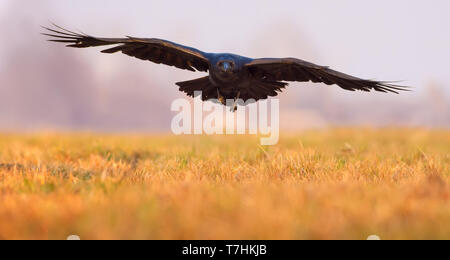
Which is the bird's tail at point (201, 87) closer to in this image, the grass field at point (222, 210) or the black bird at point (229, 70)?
the black bird at point (229, 70)

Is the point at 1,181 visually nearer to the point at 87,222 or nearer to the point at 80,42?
the point at 87,222

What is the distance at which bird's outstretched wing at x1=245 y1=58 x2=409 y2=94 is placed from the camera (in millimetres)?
6473

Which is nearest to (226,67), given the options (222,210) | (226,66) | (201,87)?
(226,66)

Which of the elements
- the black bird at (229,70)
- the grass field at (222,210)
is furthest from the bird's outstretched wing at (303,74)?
the grass field at (222,210)

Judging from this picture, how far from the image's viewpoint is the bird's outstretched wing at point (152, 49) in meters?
6.76

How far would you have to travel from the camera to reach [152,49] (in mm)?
7715

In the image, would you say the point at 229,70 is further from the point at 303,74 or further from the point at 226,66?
the point at 303,74

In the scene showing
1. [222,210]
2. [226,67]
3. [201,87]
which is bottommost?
[222,210]

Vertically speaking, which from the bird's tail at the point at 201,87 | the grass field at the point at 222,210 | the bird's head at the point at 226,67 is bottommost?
the grass field at the point at 222,210

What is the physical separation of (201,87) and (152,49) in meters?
1.07

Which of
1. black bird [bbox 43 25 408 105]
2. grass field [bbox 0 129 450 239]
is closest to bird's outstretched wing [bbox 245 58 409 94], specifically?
black bird [bbox 43 25 408 105]

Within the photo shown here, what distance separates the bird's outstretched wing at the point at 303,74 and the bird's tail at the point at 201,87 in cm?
86

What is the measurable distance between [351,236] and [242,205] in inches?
30.3
